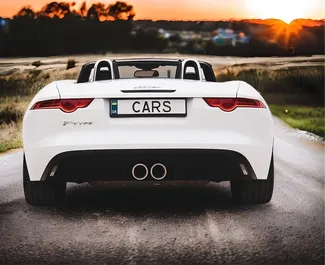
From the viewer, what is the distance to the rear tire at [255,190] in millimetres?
5902

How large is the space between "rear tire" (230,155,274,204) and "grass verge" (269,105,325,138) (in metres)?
7.64

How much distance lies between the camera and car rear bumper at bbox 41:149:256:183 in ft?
17.7

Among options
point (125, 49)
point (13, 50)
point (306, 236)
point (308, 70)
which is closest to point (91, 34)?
point (125, 49)

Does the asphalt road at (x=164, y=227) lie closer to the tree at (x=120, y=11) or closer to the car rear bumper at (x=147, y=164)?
the car rear bumper at (x=147, y=164)

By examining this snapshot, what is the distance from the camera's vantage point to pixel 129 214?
5902 millimetres

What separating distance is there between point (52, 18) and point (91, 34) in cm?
104

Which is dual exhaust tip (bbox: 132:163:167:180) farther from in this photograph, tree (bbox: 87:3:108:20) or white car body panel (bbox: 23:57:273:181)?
tree (bbox: 87:3:108:20)

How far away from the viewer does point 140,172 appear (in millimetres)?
5445

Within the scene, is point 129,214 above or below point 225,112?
below

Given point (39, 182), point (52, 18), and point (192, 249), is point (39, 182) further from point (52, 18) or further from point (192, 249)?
point (52, 18)

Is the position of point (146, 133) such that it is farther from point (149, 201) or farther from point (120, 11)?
point (120, 11)

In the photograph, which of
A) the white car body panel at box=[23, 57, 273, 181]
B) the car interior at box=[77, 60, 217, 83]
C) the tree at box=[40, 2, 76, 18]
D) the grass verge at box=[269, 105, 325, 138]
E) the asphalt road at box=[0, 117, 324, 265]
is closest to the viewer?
the asphalt road at box=[0, 117, 324, 265]

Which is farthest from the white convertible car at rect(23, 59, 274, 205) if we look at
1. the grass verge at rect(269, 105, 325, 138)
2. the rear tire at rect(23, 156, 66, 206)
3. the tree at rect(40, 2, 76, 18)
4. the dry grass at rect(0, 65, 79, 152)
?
the grass verge at rect(269, 105, 325, 138)

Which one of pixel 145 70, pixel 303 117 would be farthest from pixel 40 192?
pixel 303 117
